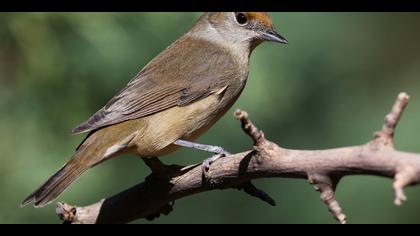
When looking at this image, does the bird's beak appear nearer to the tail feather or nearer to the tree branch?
the tree branch

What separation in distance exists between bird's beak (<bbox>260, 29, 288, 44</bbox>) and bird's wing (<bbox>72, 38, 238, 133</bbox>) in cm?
26

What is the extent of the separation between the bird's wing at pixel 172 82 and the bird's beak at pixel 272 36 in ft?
0.84

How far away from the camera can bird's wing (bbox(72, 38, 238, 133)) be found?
4.28 m

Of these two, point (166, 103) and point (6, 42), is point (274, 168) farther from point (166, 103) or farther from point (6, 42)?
point (6, 42)

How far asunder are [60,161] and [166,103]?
79 centimetres

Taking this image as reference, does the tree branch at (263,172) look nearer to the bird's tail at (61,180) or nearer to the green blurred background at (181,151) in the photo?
the bird's tail at (61,180)

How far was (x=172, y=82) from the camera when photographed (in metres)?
4.57

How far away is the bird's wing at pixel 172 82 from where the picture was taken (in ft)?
14.0

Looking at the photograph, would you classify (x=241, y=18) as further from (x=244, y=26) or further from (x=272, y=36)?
(x=272, y=36)

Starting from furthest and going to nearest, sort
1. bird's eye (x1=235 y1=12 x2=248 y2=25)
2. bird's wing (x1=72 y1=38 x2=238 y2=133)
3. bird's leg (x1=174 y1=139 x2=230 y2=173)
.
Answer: bird's eye (x1=235 y1=12 x2=248 y2=25) < bird's wing (x1=72 y1=38 x2=238 y2=133) < bird's leg (x1=174 y1=139 x2=230 y2=173)

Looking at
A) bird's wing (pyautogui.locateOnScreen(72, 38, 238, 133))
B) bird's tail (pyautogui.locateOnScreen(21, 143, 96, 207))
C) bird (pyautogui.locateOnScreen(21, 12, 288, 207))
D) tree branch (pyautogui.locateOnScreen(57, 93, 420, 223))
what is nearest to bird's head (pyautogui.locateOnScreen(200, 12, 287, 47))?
bird (pyautogui.locateOnScreen(21, 12, 288, 207))

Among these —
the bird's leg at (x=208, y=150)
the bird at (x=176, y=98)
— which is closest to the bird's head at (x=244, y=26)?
the bird at (x=176, y=98)

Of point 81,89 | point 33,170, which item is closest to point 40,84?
point 81,89

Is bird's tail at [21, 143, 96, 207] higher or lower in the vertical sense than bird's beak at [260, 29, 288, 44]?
lower
